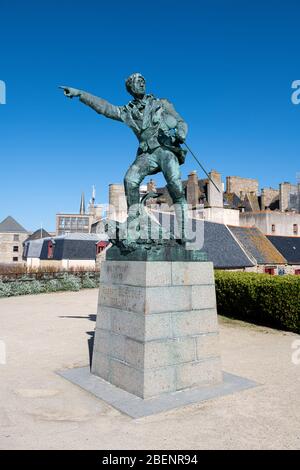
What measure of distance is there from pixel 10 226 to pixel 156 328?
5946 cm

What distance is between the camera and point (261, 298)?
41.4 feet

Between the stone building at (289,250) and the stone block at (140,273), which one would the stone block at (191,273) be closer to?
the stone block at (140,273)

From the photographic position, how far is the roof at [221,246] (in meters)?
22.8

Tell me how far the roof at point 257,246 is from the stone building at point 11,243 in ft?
133

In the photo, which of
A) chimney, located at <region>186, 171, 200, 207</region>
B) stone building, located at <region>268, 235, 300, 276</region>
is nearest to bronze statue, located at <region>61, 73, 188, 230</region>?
stone building, located at <region>268, 235, 300, 276</region>

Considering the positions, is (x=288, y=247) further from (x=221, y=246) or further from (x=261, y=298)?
(x=261, y=298)

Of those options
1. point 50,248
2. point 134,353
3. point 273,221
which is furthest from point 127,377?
point 273,221

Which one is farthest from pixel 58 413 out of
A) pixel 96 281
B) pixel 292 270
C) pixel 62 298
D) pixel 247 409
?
pixel 292 270

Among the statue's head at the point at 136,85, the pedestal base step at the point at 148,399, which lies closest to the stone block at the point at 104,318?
the pedestal base step at the point at 148,399

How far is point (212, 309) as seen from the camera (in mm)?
6480

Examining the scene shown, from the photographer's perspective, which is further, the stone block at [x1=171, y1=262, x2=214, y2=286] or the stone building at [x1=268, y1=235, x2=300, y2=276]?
the stone building at [x1=268, y1=235, x2=300, y2=276]

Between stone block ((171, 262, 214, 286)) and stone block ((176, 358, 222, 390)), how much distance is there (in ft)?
4.35

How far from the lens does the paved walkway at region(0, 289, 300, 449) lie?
4309 mm

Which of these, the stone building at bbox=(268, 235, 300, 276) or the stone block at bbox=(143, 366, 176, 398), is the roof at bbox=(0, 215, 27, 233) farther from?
the stone block at bbox=(143, 366, 176, 398)
